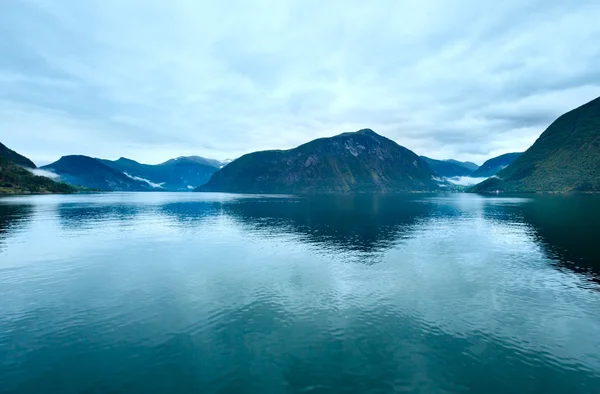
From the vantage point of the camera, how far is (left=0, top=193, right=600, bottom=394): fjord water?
29.2 meters

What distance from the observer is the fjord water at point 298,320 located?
95.7 feet

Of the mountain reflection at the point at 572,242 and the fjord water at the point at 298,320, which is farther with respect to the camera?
the mountain reflection at the point at 572,242

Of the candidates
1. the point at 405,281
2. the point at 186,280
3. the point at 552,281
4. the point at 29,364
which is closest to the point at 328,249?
the point at 405,281

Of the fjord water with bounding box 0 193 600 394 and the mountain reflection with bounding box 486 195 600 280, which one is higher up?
the mountain reflection with bounding box 486 195 600 280

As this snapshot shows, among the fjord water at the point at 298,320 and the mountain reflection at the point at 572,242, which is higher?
the mountain reflection at the point at 572,242

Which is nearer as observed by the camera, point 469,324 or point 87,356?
point 87,356

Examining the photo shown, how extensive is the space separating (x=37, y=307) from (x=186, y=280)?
2099 centimetres

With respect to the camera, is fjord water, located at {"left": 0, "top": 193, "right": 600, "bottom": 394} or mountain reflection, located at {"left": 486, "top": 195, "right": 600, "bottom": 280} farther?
mountain reflection, located at {"left": 486, "top": 195, "right": 600, "bottom": 280}

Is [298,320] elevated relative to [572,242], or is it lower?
lower

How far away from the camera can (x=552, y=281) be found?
57.1 m

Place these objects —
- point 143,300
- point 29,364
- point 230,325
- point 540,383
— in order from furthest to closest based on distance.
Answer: point 143,300 → point 230,325 → point 29,364 → point 540,383

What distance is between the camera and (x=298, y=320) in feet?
135

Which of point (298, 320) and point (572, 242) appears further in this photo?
point (572, 242)

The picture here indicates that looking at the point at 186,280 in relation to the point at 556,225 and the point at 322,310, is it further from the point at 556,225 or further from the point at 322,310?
the point at 556,225
